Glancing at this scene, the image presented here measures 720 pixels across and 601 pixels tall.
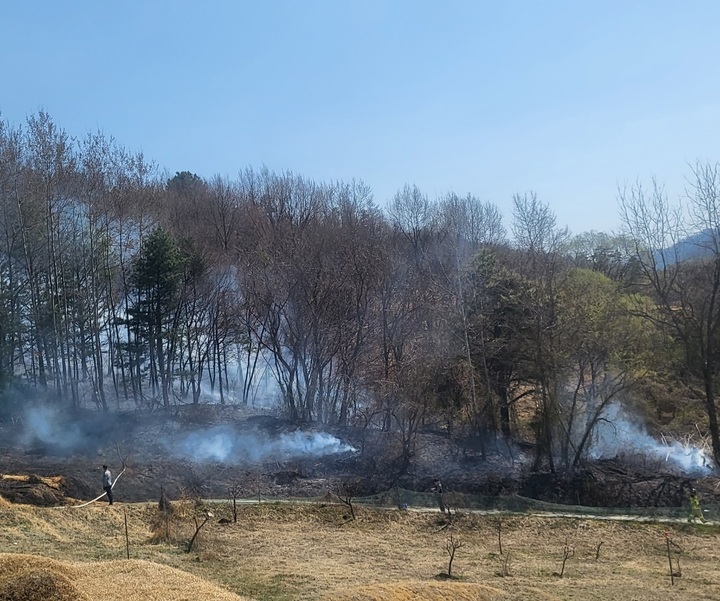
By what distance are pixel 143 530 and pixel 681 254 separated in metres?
27.5

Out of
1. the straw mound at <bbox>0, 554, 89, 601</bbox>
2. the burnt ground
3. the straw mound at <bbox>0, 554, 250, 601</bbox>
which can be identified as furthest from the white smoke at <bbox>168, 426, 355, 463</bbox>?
the straw mound at <bbox>0, 554, 89, 601</bbox>

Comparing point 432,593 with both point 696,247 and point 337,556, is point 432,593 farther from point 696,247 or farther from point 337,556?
point 696,247

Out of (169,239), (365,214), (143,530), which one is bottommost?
(143,530)

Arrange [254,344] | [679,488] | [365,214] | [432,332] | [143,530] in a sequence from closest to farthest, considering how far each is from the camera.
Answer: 1. [143,530]
2. [679,488]
3. [432,332]
4. [254,344]
5. [365,214]

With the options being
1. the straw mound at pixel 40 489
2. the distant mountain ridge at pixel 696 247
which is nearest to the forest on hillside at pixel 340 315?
the distant mountain ridge at pixel 696 247

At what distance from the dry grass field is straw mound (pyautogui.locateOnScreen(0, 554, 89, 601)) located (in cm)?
2

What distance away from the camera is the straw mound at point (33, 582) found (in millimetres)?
10719

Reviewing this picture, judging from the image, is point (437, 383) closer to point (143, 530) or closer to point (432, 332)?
point (432, 332)

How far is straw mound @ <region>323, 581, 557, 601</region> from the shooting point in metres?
12.8

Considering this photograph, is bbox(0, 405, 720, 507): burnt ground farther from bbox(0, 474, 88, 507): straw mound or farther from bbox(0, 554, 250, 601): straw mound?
bbox(0, 554, 250, 601): straw mound

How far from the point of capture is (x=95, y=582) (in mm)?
12508

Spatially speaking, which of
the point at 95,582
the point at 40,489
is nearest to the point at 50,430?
the point at 40,489

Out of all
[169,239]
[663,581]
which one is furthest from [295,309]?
[663,581]

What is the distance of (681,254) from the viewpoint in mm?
34719
